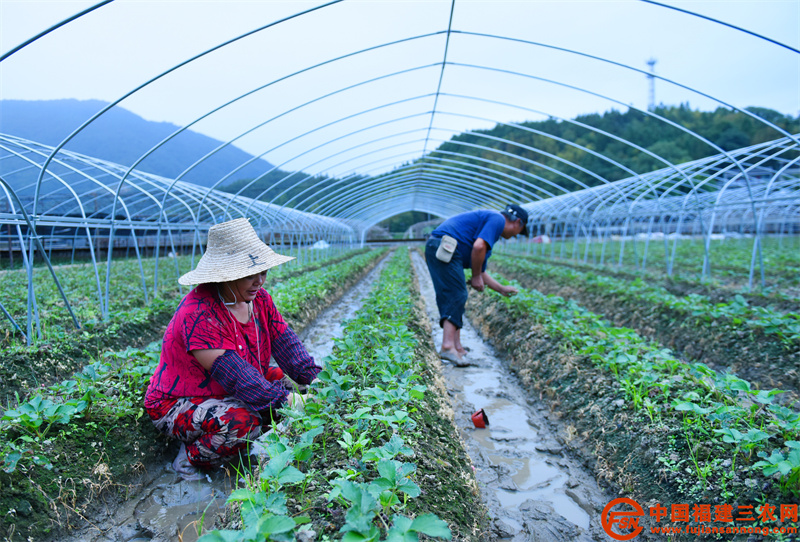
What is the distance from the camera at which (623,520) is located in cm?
232

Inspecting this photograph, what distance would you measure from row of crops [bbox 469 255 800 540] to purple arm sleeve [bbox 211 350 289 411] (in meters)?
2.03

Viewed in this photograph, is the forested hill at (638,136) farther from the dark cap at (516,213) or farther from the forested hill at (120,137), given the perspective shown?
the forested hill at (120,137)

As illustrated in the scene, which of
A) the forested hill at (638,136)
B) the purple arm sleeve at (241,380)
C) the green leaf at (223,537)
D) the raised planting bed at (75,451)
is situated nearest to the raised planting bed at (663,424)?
the green leaf at (223,537)

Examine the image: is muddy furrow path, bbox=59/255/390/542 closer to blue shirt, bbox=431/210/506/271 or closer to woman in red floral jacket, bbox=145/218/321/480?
woman in red floral jacket, bbox=145/218/321/480

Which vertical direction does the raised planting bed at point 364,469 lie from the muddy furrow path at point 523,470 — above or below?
above

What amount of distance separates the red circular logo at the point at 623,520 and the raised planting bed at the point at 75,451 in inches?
100

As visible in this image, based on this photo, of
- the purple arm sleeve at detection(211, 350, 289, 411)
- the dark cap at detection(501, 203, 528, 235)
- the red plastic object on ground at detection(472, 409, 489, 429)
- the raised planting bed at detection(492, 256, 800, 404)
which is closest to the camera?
the purple arm sleeve at detection(211, 350, 289, 411)

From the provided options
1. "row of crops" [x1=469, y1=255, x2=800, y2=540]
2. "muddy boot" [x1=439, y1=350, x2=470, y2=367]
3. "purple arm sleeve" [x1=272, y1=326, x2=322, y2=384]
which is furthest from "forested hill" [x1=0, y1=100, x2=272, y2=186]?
"purple arm sleeve" [x1=272, y1=326, x2=322, y2=384]

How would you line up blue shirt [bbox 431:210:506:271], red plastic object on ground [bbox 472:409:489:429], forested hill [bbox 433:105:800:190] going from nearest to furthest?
red plastic object on ground [bbox 472:409:489:429]
blue shirt [bbox 431:210:506:271]
forested hill [bbox 433:105:800:190]

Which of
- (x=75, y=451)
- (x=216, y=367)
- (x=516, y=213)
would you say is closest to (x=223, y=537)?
(x=216, y=367)

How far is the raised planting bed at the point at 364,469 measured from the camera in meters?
1.46

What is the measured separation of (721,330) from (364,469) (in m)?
4.66

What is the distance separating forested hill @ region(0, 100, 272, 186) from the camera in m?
53.5

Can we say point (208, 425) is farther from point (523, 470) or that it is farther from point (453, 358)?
point (453, 358)
